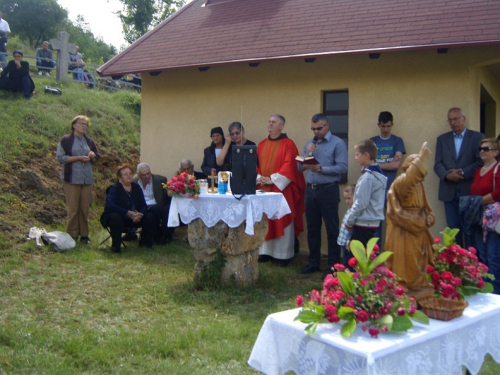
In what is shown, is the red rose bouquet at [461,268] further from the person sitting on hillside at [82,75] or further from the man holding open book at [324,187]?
the person sitting on hillside at [82,75]

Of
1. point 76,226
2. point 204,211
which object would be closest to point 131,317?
point 204,211

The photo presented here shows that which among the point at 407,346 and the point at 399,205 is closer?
the point at 407,346

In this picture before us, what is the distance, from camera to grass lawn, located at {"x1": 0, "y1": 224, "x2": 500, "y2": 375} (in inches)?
173

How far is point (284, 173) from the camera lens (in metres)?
7.95

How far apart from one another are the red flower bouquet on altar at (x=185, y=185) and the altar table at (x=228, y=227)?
0.08 meters

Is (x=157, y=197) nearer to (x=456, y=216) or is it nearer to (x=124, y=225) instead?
(x=124, y=225)

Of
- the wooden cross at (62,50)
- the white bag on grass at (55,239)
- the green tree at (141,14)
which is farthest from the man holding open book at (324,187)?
the green tree at (141,14)

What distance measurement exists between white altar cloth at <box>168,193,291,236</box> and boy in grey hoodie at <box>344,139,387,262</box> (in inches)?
41.8

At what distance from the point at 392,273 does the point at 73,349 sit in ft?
9.19

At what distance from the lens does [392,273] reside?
3109 mm

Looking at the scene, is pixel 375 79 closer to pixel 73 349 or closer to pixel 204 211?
pixel 204 211

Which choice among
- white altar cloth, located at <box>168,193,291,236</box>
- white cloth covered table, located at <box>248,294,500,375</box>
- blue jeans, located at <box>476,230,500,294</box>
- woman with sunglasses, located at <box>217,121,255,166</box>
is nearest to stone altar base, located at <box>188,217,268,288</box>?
white altar cloth, located at <box>168,193,291,236</box>

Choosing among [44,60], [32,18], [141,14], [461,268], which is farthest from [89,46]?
[461,268]

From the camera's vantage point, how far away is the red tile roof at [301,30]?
7.40 metres
